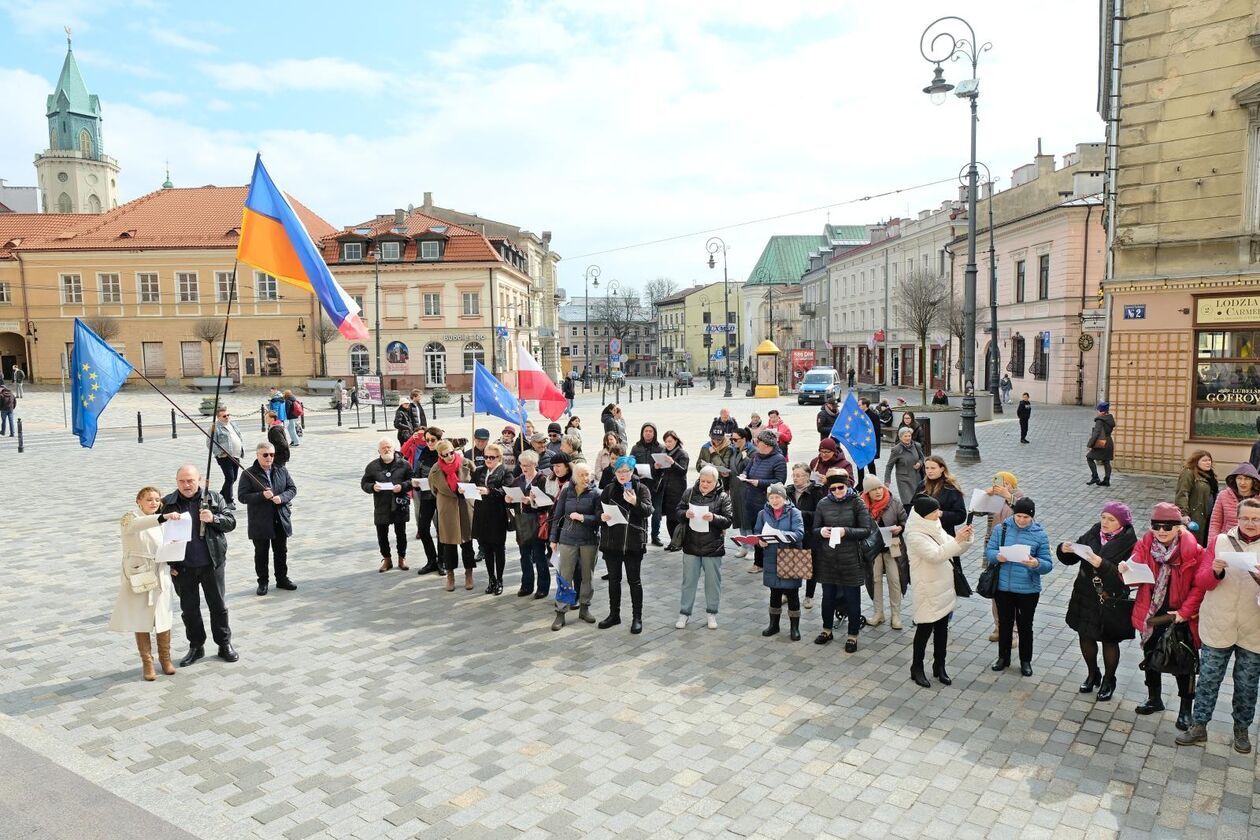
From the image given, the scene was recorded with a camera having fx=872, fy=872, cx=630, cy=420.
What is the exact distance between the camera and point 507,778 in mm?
5879

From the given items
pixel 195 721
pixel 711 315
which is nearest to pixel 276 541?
pixel 195 721

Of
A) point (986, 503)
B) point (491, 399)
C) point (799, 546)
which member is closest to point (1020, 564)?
point (986, 503)

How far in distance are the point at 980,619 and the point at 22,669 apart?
9244 mm

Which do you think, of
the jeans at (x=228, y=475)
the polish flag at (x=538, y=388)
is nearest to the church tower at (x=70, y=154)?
the jeans at (x=228, y=475)

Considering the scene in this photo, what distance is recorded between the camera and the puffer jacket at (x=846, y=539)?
795cm

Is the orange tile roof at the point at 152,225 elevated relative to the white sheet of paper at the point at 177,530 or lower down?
elevated

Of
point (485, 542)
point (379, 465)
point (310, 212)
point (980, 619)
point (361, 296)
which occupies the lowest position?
point (980, 619)

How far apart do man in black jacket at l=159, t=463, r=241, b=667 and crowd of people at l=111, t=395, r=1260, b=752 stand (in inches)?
0.7

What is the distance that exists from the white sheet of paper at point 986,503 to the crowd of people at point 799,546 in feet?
0.08

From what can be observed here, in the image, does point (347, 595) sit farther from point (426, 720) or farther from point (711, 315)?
point (711, 315)

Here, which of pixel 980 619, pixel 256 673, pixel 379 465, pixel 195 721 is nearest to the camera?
pixel 195 721

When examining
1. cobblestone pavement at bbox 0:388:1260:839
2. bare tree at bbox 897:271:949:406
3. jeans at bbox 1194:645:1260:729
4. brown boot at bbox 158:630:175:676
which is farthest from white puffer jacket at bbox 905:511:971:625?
bare tree at bbox 897:271:949:406

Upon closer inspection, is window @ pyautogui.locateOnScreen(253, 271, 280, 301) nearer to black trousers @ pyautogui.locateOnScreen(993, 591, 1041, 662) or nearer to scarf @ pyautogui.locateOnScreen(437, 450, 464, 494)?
scarf @ pyautogui.locateOnScreen(437, 450, 464, 494)

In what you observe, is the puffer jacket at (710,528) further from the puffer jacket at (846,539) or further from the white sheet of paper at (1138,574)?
the white sheet of paper at (1138,574)
